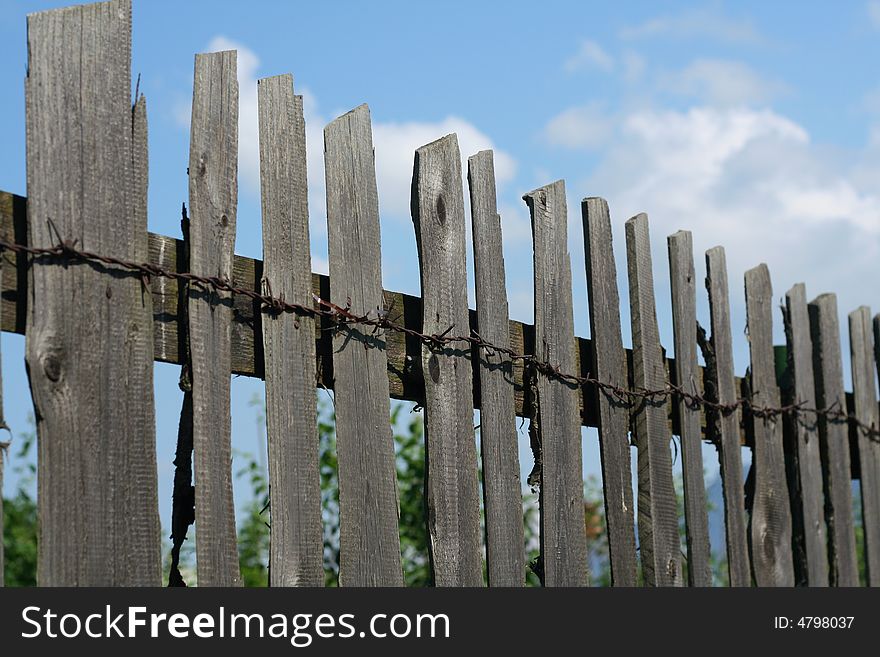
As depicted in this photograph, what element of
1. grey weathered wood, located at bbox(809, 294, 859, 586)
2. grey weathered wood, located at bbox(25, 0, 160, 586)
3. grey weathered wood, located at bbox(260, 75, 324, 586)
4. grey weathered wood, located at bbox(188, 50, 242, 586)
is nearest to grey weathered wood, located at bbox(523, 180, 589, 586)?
grey weathered wood, located at bbox(260, 75, 324, 586)

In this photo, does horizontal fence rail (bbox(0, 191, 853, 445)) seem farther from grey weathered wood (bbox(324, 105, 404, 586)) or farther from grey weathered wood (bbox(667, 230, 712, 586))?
grey weathered wood (bbox(667, 230, 712, 586))

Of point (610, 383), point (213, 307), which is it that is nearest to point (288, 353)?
point (213, 307)

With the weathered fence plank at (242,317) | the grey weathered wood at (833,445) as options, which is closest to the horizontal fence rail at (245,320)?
the weathered fence plank at (242,317)

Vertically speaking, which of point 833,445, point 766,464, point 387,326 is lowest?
point 766,464

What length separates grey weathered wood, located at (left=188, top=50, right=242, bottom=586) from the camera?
2.01 metres

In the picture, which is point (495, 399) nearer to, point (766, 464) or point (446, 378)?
point (446, 378)

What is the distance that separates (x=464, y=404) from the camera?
256 cm

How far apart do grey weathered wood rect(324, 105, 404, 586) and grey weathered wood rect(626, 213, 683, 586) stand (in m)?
1.08

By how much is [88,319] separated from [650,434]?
1.90 m

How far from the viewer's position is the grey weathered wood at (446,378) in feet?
8.06

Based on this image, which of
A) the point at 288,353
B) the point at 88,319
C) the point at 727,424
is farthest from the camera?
the point at 727,424

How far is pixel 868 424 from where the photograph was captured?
14.7ft
